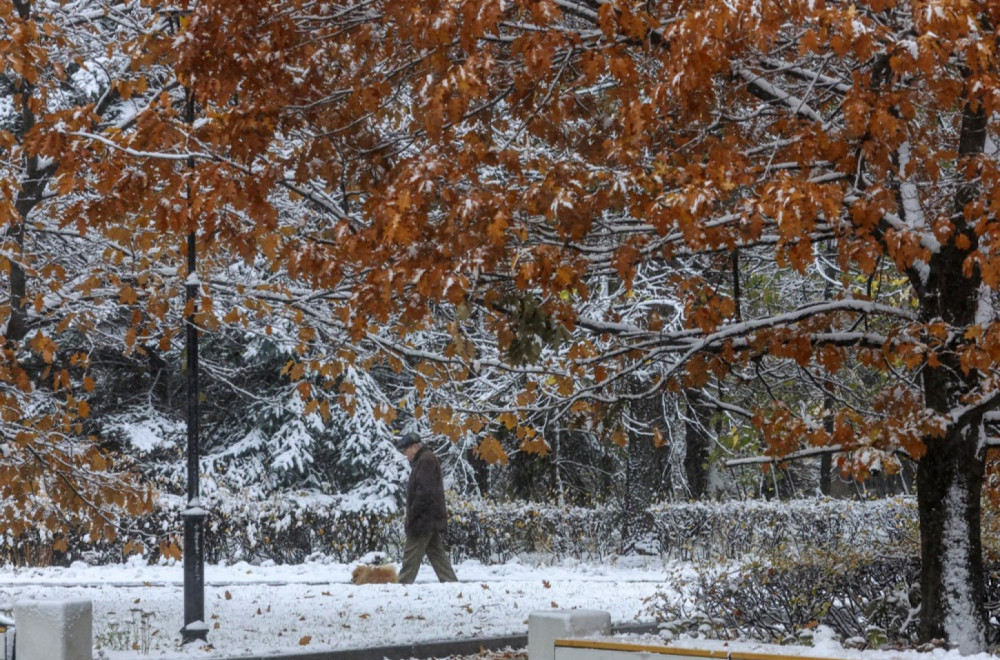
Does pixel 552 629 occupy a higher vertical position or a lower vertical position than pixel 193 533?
lower

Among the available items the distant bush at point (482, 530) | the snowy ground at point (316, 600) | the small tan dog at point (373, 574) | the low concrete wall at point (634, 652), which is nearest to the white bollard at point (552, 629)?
the low concrete wall at point (634, 652)

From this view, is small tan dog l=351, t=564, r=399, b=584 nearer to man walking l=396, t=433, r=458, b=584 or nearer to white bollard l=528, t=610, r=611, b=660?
man walking l=396, t=433, r=458, b=584

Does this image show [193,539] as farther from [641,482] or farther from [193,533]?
[641,482]

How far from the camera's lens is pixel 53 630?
855cm

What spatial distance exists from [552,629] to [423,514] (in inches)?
342


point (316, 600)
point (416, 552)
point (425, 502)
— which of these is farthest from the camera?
point (416, 552)

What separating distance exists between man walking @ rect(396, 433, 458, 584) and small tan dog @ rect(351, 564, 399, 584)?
0.32 metres

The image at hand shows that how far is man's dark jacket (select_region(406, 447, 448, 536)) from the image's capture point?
15469mm

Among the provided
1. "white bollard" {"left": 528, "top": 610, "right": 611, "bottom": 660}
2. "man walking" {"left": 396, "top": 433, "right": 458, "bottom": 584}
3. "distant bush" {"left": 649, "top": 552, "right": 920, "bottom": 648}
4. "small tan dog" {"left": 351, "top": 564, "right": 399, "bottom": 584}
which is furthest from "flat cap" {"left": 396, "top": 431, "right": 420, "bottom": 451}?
"white bollard" {"left": 528, "top": 610, "right": 611, "bottom": 660}

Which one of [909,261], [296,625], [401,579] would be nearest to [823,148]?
[909,261]

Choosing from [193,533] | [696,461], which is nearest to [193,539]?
[193,533]

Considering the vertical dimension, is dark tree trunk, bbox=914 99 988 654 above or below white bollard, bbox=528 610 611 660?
above

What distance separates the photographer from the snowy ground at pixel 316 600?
11.1 metres

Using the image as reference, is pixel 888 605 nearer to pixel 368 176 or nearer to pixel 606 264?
pixel 606 264
